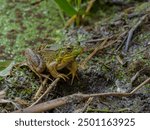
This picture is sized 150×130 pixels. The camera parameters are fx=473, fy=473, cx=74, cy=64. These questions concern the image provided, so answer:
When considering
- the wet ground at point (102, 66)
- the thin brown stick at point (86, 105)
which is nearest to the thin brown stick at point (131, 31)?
the wet ground at point (102, 66)

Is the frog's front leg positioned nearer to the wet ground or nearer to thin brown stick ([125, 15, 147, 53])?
the wet ground

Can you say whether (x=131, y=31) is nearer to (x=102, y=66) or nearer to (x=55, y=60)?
(x=102, y=66)

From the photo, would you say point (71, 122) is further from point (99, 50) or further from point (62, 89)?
point (99, 50)

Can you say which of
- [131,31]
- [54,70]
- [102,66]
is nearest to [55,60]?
[54,70]

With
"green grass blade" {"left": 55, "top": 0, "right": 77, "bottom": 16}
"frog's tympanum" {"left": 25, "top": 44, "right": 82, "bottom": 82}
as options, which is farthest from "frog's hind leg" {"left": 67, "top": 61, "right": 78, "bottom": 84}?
"green grass blade" {"left": 55, "top": 0, "right": 77, "bottom": 16}

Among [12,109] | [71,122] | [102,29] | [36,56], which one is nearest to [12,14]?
[102,29]

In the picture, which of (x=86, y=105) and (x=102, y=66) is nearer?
(x=86, y=105)
